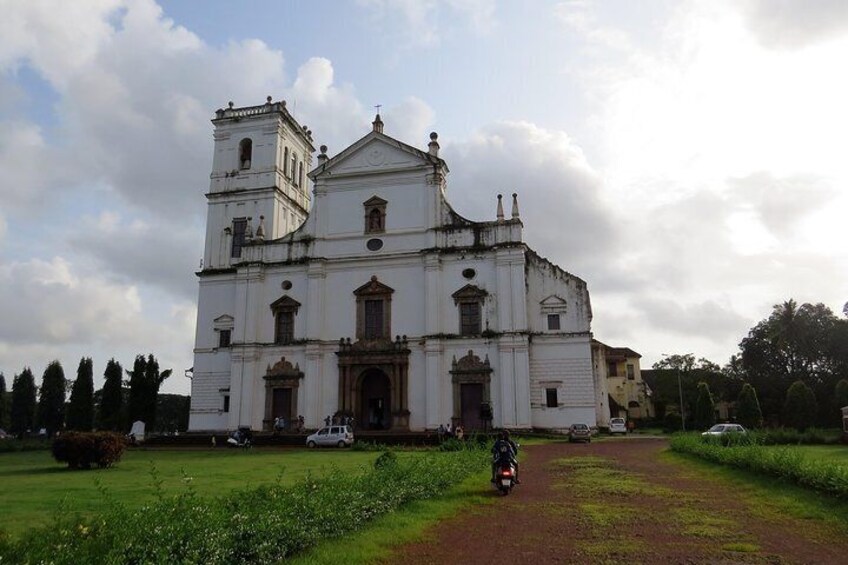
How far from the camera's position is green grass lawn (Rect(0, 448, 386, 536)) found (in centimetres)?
964

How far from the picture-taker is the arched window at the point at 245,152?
4047 centimetres

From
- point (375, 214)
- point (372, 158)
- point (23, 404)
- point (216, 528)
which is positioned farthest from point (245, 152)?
point (23, 404)

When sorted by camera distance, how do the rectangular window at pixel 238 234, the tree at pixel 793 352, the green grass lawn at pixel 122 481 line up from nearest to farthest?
the green grass lawn at pixel 122 481 < the rectangular window at pixel 238 234 < the tree at pixel 793 352

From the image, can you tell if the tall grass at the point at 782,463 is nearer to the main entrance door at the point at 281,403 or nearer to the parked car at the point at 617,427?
the main entrance door at the point at 281,403

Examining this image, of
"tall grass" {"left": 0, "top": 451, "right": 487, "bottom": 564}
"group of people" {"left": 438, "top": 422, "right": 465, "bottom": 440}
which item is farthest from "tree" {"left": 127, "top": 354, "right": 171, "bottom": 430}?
"tall grass" {"left": 0, "top": 451, "right": 487, "bottom": 564}

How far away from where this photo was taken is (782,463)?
13617 mm

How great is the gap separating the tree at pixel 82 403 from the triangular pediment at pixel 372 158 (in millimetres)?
30239

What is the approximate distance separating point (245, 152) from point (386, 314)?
49.0ft

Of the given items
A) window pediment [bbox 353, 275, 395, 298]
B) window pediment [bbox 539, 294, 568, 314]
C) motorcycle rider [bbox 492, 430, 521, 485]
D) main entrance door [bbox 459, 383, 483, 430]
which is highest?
window pediment [bbox 353, 275, 395, 298]

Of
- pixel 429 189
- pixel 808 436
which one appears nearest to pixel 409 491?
pixel 808 436

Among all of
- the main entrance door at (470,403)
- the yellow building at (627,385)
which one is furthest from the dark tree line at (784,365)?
the main entrance door at (470,403)

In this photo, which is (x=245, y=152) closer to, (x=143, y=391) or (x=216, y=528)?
(x=143, y=391)

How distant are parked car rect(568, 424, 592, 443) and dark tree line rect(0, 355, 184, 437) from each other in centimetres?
3151

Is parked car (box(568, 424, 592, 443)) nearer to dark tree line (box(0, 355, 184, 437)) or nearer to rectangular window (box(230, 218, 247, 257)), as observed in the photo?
rectangular window (box(230, 218, 247, 257))
